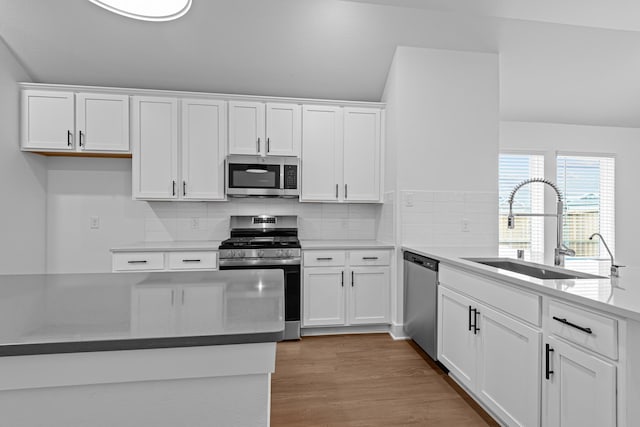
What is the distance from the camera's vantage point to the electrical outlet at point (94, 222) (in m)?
3.75

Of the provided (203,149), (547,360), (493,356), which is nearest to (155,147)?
(203,149)

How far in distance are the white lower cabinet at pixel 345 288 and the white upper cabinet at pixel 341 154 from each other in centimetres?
64

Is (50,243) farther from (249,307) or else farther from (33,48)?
(249,307)

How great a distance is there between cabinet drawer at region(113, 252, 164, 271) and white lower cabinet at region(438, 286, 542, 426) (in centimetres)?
244

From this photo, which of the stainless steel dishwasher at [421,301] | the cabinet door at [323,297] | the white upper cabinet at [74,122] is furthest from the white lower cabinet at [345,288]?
the white upper cabinet at [74,122]

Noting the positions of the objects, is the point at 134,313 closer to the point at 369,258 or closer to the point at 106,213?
the point at 369,258

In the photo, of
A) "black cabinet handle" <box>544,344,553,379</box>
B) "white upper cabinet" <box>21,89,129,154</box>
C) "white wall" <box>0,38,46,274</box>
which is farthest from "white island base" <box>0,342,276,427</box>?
"white wall" <box>0,38,46,274</box>

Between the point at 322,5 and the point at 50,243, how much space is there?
3.59 meters

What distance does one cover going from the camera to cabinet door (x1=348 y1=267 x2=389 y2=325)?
346 centimetres

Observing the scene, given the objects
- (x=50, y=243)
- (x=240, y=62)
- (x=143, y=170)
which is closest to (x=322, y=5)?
(x=240, y=62)

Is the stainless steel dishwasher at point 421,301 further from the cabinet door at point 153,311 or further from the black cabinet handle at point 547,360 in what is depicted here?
the cabinet door at point 153,311

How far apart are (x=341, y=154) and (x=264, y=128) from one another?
0.84 meters

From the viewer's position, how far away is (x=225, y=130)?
356 centimetres

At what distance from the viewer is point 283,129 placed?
3627 millimetres
